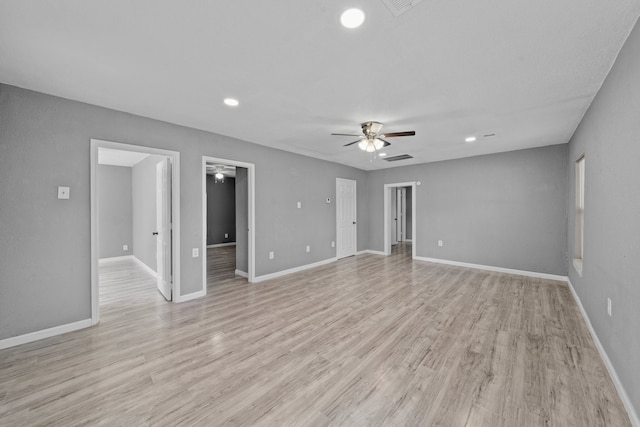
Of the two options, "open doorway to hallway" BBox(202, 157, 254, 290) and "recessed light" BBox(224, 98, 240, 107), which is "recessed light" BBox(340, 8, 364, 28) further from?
"open doorway to hallway" BBox(202, 157, 254, 290)

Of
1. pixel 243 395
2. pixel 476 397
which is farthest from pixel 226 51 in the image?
pixel 476 397

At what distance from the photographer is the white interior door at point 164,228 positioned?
3.64 metres

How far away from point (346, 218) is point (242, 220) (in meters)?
2.91

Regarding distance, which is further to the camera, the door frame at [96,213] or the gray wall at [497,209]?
the gray wall at [497,209]

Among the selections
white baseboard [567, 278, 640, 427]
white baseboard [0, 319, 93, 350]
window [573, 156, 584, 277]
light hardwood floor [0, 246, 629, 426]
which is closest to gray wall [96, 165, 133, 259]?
light hardwood floor [0, 246, 629, 426]

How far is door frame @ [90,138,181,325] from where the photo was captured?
9.46 ft

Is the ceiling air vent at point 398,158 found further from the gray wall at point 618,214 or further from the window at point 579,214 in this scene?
the gray wall at point 618,214

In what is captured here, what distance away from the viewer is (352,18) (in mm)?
1581

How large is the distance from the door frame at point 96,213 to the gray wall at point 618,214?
451 centimetres

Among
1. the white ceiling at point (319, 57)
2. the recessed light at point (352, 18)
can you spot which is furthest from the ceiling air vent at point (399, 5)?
the recessed light at point (352, 18)

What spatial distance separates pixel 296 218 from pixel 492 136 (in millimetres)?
3826

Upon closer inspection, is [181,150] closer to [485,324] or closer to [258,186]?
[258,186]

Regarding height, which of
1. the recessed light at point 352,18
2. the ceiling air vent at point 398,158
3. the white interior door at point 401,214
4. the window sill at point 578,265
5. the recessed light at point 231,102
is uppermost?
the recessed light at point 231,102

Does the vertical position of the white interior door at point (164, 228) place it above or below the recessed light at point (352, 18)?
below
